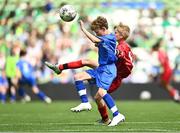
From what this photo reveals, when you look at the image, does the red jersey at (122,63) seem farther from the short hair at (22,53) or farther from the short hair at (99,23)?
the short hair at (22,53)

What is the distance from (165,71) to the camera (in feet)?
78.7

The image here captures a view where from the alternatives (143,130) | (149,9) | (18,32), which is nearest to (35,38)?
(18,32)

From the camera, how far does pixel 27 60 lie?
25.0 meters

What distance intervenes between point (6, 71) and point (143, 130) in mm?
15359

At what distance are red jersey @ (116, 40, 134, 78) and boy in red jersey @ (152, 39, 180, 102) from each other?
1045cm

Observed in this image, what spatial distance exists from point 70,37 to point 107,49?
14741mm

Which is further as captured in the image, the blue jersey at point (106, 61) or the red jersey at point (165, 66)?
the red jersey at point (165, 66)

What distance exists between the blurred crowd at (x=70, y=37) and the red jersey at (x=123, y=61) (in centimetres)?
1198

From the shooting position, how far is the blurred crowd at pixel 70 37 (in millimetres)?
26000

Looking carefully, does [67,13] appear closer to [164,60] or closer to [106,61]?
[106,61]

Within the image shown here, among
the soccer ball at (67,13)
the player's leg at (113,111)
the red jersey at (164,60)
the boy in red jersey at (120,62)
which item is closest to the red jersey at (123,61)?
the boy in red jersey at (120,62)

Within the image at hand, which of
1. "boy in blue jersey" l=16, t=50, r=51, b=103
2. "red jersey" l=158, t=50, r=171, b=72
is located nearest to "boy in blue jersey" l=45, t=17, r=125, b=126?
"boy in blue jersey" l=16, t=50, r=51, b=103

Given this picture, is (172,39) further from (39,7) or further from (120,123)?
(120,123)

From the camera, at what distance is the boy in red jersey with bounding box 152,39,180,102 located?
77.1 ft
